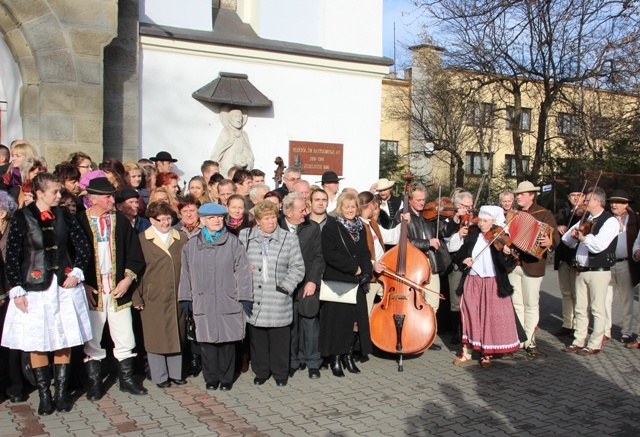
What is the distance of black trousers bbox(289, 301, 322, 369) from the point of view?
23.4ft

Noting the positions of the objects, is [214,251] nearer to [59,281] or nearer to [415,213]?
[59,281]

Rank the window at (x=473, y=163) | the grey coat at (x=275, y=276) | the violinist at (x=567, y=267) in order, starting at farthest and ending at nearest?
the window at (x=473, y=163)
the violinist at (x=567, y=267)
the grey coat at (x=275, y=276)

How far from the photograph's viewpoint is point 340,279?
7184 millimetres

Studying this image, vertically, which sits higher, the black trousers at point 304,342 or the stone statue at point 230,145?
the stone statue at point 230,145

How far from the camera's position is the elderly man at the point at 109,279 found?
614 cm

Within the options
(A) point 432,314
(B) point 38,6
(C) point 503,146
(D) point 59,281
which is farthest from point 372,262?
(C) point 503,146

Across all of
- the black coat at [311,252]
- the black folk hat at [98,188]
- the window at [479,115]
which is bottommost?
the black coat at [311,252]

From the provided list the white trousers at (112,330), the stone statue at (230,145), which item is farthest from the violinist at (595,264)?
the stone statue at (230,145)

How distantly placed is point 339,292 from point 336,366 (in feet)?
2.43

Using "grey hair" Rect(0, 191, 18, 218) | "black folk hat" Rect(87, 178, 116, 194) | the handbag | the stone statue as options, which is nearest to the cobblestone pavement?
the handbag

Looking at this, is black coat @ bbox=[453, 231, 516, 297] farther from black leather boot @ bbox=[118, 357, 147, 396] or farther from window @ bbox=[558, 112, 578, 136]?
window @ bbox=[558, 112, 578, 136]

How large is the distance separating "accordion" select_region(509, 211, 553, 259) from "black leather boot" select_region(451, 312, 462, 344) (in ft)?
5.36

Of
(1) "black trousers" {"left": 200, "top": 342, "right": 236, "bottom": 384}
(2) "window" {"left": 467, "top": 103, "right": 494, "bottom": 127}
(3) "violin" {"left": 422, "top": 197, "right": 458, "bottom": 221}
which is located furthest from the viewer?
(2) "window" {"left": 467, "top": 103, "right": 494, "bottom": 127}

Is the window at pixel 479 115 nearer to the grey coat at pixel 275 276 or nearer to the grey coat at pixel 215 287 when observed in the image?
the grey coat at pixel 275 276
